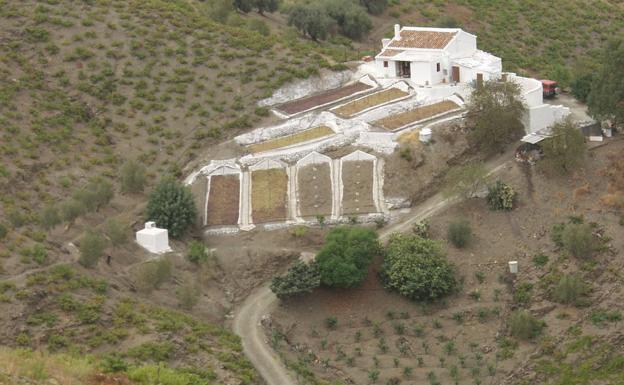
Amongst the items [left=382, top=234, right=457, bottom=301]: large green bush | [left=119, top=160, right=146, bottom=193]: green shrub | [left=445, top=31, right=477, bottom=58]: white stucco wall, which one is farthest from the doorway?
[left=119, top=160, right=146, bottom=193]: green shrub

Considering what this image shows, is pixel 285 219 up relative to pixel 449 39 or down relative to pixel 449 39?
down

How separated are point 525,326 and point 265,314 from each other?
985cm

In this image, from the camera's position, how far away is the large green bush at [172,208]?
4972 cm

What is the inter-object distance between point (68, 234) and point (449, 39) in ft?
72.6

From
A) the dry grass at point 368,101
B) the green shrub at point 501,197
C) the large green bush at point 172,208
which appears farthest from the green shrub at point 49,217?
the green shrub at point 501,197

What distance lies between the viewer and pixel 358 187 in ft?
170

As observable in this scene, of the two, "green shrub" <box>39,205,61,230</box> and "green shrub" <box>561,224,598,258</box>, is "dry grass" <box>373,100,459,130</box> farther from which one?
"green shrub" <box>39,205,61,230</box>

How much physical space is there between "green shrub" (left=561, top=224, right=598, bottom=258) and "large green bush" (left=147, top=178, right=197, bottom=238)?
50.4 ft

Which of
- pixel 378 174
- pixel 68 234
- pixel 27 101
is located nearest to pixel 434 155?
pixel 378 174

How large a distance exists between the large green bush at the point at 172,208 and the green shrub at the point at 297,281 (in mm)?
5250

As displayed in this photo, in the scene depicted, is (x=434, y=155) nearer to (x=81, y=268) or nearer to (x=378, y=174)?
(x=378, y=174)

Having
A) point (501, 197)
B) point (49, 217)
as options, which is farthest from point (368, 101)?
point (49, 217)

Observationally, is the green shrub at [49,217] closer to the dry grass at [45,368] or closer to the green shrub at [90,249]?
the green shrub at [90,249]

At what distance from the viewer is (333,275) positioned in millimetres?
46531
